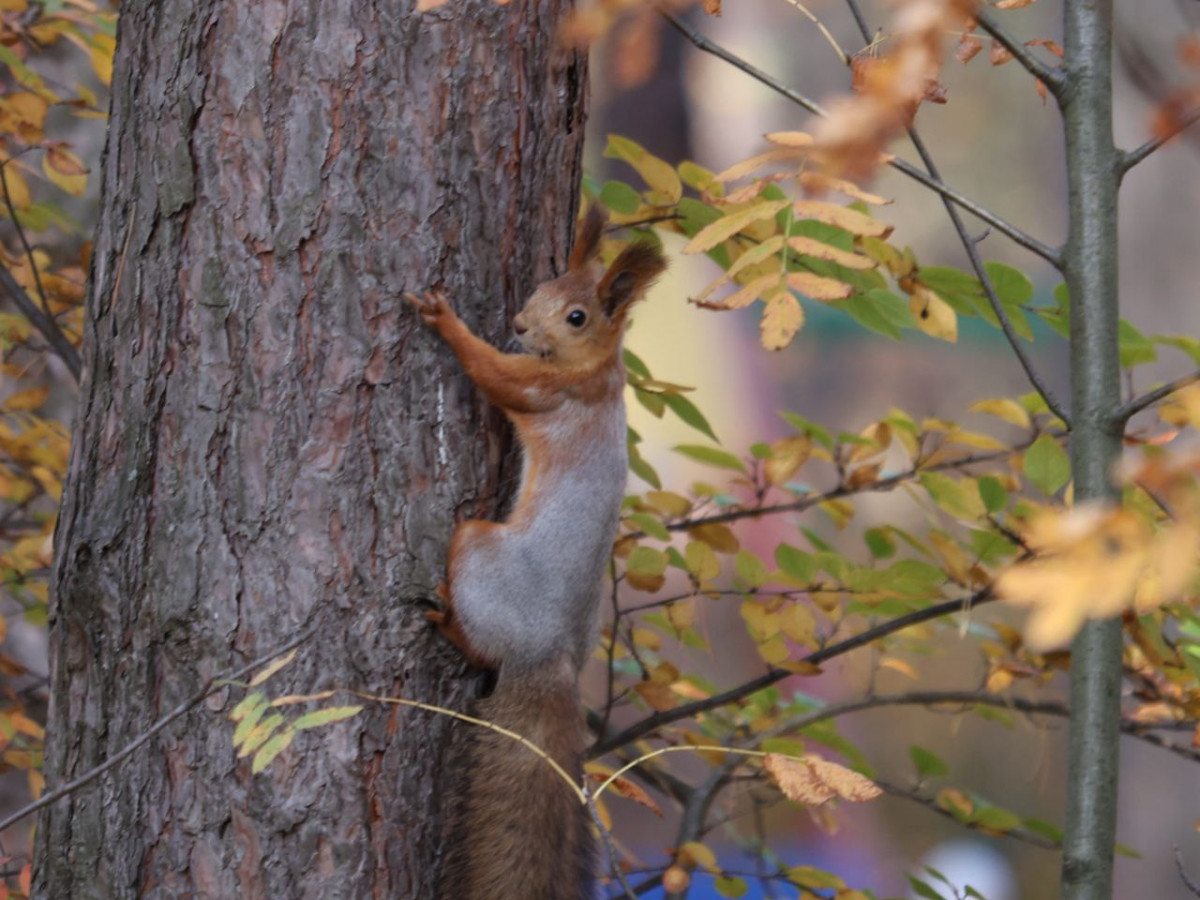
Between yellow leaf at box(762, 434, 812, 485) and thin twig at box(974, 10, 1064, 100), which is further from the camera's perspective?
yellow leaf at box(762, 434, 812, 485)

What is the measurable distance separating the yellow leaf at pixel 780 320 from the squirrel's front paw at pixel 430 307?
328 millimetres

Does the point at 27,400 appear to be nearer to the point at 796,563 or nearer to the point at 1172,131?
the point at 796,563

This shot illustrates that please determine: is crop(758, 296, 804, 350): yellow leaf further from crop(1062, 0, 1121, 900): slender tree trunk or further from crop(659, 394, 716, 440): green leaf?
crop(659, 394, 716, 440): green leaf

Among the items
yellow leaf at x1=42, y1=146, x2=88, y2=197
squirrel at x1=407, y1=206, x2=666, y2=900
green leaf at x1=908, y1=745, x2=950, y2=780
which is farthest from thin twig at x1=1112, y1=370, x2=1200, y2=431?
yellow leaf at x1=42, y1=146, x2=88, y2=197

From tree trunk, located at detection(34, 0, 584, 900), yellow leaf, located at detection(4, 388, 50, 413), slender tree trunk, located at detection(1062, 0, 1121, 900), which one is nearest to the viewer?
slender tree trunk, located at detection(1062, 0, 1121, 900)

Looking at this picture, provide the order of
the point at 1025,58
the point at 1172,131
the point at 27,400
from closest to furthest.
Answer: the point at 1172,131
the point at 1025,58
the point at 27,400

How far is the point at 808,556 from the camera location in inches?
60.9

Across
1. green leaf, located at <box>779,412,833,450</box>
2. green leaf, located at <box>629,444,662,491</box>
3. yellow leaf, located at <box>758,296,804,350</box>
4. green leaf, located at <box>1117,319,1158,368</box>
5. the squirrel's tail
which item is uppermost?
green leaf, located at <box>1117,319,1158,368</box>

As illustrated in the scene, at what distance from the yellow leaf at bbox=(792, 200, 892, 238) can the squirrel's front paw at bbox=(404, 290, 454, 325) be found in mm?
359

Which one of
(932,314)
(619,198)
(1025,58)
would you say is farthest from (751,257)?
(619,198)

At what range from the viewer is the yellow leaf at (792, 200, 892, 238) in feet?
Result: 3.59

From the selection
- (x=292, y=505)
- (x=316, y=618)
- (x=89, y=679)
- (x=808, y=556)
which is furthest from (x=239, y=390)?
(x=808, y=556)

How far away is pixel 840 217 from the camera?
1.11m

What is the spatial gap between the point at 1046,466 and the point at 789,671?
0.46 meters
